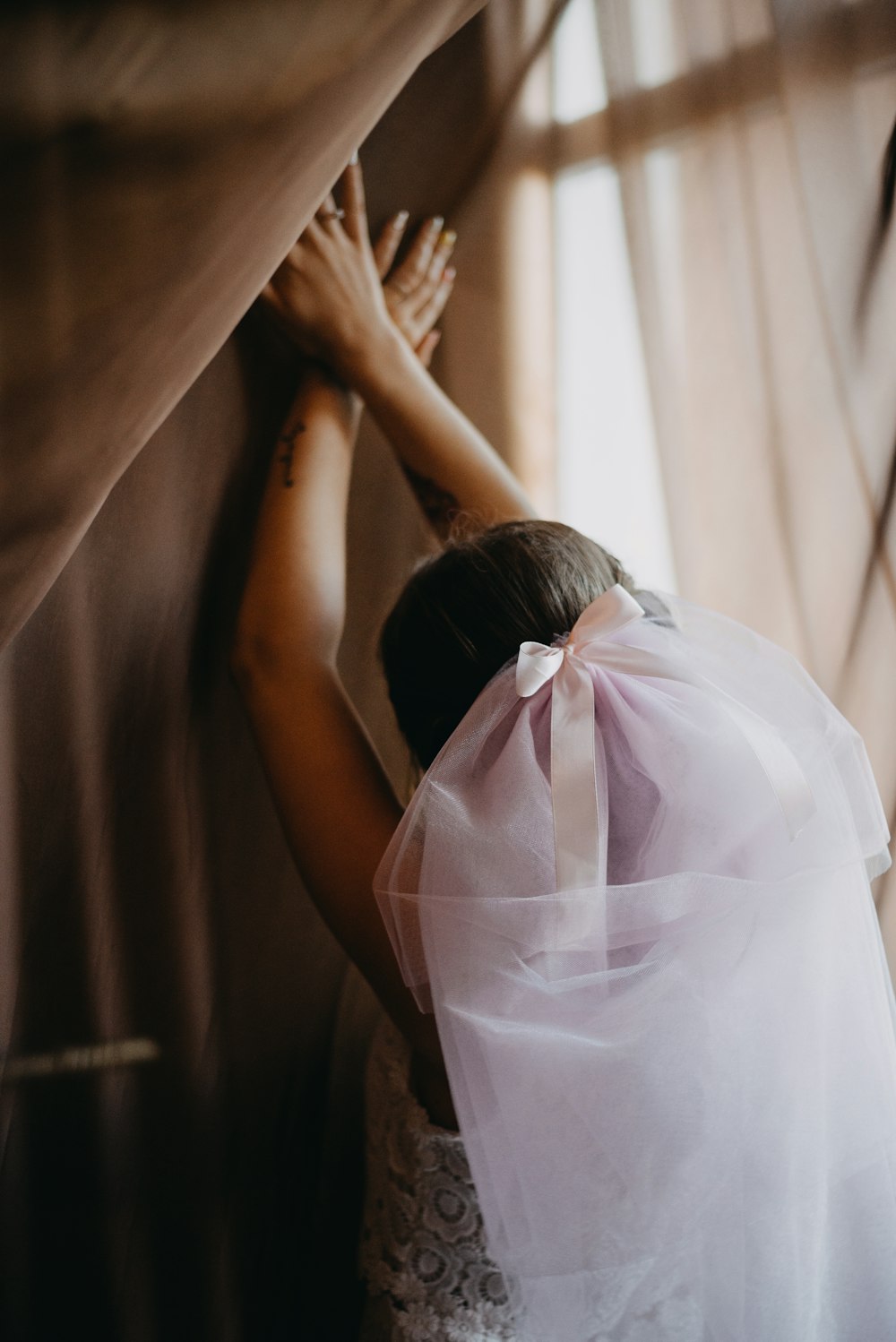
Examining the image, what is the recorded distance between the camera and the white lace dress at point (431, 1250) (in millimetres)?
687

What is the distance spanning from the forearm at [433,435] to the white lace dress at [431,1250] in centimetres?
53

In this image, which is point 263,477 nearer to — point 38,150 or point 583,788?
point 38,150

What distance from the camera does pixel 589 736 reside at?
1.77 ft

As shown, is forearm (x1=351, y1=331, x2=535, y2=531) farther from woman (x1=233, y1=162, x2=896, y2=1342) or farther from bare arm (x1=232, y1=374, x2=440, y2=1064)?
woman (x1=233, y1=162, x2=896, y2=1342)

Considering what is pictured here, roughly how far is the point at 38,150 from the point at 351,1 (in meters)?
0.23

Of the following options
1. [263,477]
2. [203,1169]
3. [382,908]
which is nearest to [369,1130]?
[203,1169]

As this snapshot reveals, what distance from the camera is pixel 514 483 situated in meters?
0.90

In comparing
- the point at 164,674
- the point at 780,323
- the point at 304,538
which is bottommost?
the point at 164,674

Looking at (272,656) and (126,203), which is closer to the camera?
(126,203)

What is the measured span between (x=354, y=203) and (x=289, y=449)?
25cm

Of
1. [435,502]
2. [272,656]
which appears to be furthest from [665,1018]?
[435,502]

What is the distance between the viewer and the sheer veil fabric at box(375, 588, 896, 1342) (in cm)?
53

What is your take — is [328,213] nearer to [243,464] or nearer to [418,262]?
[418,262]

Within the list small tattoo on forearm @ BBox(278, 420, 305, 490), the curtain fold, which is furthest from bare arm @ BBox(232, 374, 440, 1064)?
the curtain fold
